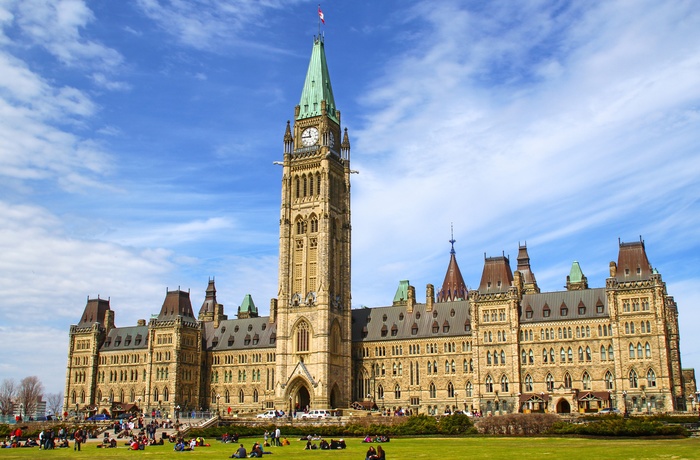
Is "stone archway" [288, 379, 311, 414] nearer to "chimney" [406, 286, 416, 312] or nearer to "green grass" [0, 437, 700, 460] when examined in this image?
"chimney" [406, 286, 416, 312]

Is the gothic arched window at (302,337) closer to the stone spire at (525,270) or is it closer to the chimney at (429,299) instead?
the chimney at (429,299)

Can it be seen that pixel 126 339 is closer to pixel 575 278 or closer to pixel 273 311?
pixel 273 311

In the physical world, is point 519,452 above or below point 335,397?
below

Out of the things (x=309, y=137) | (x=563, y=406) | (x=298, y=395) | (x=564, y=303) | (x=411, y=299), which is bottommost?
(x=563, y=406)

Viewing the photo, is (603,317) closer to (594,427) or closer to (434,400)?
(434,400)

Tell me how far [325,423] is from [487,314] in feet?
106

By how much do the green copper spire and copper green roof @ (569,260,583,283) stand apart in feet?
153

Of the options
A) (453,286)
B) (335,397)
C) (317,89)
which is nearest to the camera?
(335,397)

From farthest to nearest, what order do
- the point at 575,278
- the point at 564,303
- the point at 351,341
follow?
the point at 575,278, the point at 351,341, the point at 564,303

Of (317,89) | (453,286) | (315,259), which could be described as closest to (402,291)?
(453,286)

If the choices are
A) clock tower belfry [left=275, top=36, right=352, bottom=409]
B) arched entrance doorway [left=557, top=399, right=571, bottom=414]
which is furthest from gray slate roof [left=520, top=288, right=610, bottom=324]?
clock tower belfry [left=275, top=36, right=352, bottom=409]

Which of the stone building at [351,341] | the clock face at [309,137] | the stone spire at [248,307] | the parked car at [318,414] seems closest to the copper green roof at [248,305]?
the stone spire at [248,307]

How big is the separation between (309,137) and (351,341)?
108ft

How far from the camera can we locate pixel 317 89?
130 m
